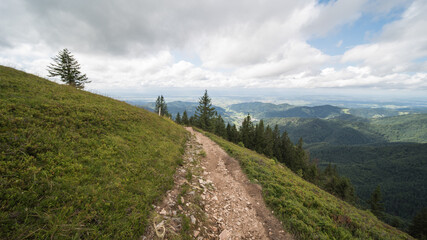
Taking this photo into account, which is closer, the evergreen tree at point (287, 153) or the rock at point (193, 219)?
the rock at point (193, 219)

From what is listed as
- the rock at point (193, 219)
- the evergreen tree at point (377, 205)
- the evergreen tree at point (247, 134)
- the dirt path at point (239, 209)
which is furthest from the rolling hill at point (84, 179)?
the evergreen tree at point (377, 205)

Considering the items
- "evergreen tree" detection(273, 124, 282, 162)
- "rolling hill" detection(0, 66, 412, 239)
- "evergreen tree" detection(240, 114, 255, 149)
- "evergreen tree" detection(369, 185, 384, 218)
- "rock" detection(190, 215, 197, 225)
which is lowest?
"evergreen tree" detection(369, 185, 384, 218)

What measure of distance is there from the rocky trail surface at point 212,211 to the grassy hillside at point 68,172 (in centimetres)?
70

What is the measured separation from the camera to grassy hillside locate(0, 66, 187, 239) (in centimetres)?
393

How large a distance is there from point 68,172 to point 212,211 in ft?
20.0

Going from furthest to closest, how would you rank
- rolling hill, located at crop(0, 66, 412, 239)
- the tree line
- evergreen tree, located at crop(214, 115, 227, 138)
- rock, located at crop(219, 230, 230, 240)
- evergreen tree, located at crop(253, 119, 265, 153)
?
evergreen tree, located at crop(214, 115, 227, 138), evergreen tree, located at crop(253, 119, 265, 153), the tree line, rock, located at crop(219, 230, 230, 240), rolling hill, located at crop(0, 66, 412, 239)

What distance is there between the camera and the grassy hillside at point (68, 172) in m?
3.93

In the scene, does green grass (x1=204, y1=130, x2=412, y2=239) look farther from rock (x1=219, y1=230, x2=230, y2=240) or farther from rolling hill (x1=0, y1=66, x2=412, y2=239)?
rock (x1=219, y1=230, x2=230, y2=240)

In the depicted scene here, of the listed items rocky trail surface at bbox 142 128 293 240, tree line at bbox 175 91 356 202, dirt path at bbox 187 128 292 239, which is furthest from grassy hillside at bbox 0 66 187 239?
tree line at bbox 175 91 356 202

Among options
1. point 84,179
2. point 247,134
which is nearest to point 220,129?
point 247,134

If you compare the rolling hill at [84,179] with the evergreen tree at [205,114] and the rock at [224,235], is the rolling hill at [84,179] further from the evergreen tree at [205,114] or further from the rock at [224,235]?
the evergreen tree at [205,114]

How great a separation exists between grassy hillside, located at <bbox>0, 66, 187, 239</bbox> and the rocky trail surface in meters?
0.70

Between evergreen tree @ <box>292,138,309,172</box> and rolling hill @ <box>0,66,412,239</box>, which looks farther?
evergreen tree @ <box>292,138,309,172</box>

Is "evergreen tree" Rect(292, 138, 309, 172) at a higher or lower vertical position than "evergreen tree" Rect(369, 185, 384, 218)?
higher
